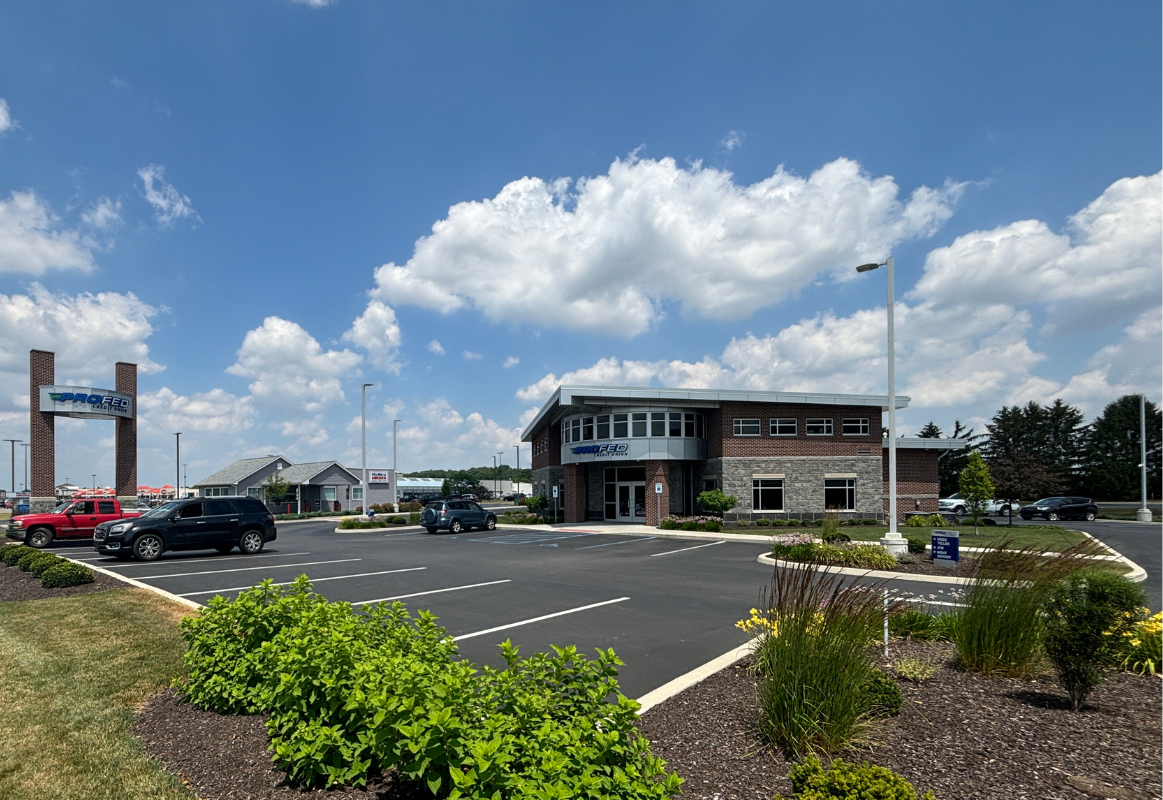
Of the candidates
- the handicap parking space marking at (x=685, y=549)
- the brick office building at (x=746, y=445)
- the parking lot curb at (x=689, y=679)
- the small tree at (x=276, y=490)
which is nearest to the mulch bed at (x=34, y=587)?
the parking lot curb at (x=689, y=679)

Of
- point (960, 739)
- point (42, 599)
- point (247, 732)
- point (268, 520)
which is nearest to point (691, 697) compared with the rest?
point (960, 739)

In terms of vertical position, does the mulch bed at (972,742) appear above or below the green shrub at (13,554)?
above

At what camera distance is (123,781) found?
4.33m

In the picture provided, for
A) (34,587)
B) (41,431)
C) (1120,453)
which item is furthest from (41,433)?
(1120,453)

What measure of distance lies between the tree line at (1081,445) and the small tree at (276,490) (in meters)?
59.6

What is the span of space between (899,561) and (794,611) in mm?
13234

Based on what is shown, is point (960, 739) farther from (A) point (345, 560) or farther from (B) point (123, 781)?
(A) point (345, 560)

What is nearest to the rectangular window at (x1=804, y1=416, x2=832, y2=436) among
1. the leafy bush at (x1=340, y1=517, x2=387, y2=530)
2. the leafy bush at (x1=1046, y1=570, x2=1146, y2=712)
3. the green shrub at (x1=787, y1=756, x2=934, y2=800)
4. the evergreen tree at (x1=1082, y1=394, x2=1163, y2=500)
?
the leafy bush at (x1=340, y1=517, x2=387, y2=530)

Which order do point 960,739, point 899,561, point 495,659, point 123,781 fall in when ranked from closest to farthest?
point 123,781
point 960,739
point 495,659
point 899,561

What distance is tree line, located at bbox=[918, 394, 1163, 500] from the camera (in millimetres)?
67375

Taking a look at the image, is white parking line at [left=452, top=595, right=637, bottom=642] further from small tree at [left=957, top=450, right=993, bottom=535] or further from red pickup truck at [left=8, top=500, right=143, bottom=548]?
small tree at [left=957, top=450, right=993, bottom=535]

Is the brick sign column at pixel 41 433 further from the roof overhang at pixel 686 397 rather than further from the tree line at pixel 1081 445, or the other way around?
the tree line at pixel 1081 445

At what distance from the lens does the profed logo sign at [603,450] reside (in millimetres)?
33125

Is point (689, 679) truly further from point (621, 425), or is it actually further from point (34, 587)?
point (621, 425)
